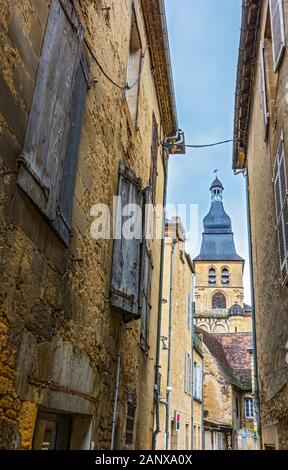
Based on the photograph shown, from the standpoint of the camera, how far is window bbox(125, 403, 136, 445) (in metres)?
5.83

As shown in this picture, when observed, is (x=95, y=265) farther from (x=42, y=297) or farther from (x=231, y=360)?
(x=231, y=360)

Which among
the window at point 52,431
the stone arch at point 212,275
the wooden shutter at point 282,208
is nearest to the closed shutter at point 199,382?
the wooden shutter at point 282,208

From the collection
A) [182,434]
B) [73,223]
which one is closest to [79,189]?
[73,223]

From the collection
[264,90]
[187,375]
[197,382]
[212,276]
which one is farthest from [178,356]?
[212,276]

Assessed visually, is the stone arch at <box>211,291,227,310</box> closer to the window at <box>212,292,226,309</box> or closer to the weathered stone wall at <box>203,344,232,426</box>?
the window at <box>212,292,226,309</box>

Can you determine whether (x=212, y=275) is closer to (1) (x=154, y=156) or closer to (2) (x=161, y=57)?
(1) (x=154, y=156)

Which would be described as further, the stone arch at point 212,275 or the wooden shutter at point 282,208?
the stone arch at point 212,275

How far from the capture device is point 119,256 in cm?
514

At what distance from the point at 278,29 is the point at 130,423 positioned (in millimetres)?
5299

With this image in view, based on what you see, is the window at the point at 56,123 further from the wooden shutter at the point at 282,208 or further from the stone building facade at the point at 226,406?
the stone building facade at the point at 226,406

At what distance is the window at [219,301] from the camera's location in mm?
63000

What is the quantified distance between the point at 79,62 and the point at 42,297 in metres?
1.97

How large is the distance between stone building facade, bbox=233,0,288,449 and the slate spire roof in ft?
186

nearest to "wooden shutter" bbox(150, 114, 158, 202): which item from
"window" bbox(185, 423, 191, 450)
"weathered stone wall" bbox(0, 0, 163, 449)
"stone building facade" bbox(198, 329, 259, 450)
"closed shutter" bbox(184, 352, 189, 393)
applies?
"weathered stone wall" bbox(0, 0, 163, 449)
